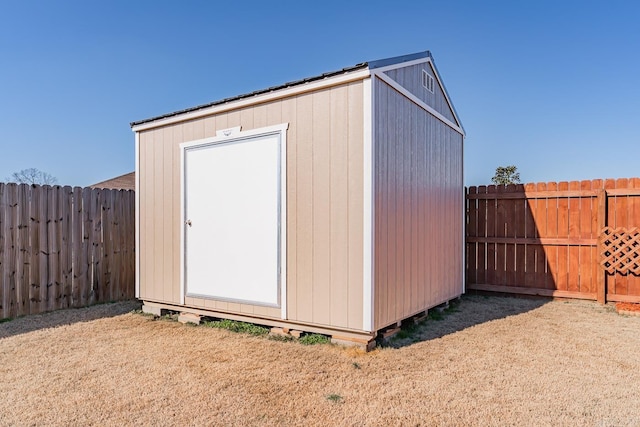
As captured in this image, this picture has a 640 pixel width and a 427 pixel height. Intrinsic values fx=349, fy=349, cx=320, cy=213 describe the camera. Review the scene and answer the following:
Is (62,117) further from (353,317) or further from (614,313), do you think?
(614,313)

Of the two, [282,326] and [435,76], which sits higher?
[435,76]

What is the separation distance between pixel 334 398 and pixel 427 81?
161 inches

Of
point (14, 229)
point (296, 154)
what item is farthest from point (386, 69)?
point (14, 229)

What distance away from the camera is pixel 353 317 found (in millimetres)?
3340

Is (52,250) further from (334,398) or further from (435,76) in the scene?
(435,76)

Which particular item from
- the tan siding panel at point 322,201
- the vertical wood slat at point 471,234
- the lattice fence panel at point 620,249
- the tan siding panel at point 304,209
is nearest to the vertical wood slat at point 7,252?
the tan siding panel at point 322,201

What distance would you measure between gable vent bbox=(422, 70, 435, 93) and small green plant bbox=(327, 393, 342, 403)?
3.89 metres

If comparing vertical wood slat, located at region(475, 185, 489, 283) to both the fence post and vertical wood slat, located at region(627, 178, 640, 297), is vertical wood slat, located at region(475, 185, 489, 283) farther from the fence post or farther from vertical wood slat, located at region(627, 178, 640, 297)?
vertical wood slat, located at region(627, 178, 640, 297)

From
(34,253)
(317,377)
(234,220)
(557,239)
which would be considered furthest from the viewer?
(557,239)

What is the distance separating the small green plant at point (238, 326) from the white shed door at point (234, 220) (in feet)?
1.13

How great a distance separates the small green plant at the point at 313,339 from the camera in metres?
3.60

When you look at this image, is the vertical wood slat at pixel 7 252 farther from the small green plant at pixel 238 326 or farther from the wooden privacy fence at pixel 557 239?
the wooden privacy fence at pixel 557 239

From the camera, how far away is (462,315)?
494cm

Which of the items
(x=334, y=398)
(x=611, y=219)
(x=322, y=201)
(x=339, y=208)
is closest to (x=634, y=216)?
(x=611, y=219)
